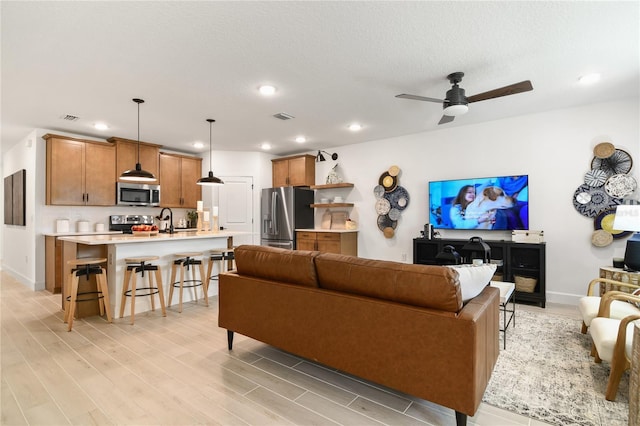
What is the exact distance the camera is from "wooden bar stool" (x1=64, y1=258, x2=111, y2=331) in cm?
328

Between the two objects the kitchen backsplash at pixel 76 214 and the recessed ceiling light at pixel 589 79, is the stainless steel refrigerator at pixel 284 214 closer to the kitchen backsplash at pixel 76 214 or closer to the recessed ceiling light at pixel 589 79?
the kitchen backsplash at pixel 76 214

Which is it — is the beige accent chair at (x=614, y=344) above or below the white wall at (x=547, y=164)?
below

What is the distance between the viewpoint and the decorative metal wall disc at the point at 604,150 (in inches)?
152

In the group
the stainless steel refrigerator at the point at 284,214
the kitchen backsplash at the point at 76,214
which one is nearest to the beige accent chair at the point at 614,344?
the stainless steel refrigerator at the point at 284,214

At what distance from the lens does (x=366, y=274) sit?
191 centimetres

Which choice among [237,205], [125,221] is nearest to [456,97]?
[237,205]

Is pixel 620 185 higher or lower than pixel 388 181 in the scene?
lower

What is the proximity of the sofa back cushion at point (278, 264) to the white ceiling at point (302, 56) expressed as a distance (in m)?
1.68

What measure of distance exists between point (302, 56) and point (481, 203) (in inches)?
137

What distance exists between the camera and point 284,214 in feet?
21.2

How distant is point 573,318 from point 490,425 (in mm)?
2627

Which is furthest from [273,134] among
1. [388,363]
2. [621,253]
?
[621,253]

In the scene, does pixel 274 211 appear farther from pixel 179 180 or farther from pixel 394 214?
pixel 394 214

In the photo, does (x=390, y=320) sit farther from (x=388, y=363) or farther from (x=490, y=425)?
(x=490, y=425)
